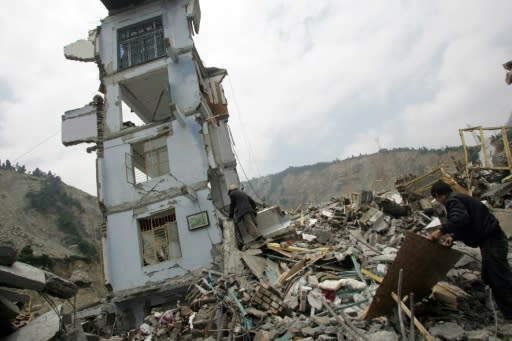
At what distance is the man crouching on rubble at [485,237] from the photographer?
3.80 meters

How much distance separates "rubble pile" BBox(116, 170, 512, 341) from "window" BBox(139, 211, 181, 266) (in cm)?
361

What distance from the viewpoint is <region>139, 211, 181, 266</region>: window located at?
11.8m

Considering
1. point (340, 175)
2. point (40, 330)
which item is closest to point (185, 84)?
point (40, 330)

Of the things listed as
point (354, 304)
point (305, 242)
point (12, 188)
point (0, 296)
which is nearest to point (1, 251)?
point (0, 296)

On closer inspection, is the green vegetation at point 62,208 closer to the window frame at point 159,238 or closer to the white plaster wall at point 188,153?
the window frame at point 159,238

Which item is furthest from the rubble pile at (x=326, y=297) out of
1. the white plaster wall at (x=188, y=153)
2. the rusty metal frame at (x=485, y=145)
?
the white plaster wall at (x=188, y=153)

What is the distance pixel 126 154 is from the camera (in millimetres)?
12758

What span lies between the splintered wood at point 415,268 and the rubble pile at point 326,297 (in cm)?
4

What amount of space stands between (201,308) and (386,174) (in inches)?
2223

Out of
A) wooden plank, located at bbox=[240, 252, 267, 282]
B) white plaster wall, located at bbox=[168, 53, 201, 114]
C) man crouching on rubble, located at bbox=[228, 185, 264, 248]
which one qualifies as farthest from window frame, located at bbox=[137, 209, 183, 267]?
white plaster wall, located at bbox=[168, 53, 201, 114]

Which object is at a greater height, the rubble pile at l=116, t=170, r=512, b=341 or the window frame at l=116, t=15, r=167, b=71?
the window frame at l=116, t=15, r=167, b=71

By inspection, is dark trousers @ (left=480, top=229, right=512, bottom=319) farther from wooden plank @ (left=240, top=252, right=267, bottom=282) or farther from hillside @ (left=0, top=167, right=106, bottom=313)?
hillside @ (left=0, top=167, right=106, bottom=313)

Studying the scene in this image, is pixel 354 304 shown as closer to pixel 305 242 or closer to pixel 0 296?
pixel 305 242

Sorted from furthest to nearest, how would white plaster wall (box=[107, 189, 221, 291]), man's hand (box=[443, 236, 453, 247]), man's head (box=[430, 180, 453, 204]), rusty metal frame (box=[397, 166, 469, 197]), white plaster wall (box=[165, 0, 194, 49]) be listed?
white plaster wall (box=[165, 0, 194, 49]) < rusty metal frame (box=[397, 166, 469, 197]) < white plaster wall (box=[107, 189, 221, 291]) < man's head (box=[430, 180, 453, 204]) < man's hand (box=[443, 236, 453, 247])
